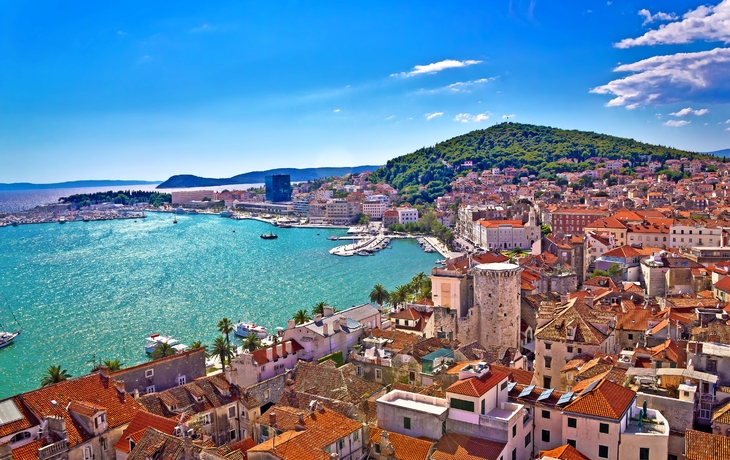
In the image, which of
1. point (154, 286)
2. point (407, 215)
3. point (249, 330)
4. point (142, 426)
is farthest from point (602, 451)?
point (407, 215)

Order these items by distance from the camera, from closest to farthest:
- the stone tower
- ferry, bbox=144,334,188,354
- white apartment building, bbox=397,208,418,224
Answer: the stone tower, ferry, bbox=144,334,188,354, white apartment building, bbox=397,208,418,224

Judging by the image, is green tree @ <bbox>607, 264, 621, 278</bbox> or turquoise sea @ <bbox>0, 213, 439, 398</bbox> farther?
turquoise sea @ <bbox>0, 213, 439, 398</bbox>

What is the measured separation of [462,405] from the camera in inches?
494

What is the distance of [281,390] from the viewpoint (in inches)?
678

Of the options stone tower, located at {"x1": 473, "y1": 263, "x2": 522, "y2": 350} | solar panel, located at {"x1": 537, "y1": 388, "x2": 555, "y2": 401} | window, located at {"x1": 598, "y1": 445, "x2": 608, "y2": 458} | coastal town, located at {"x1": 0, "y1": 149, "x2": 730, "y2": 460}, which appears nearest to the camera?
window, located at {"x1": 598, "y1": 445, "x2": 608, "y2": 458}

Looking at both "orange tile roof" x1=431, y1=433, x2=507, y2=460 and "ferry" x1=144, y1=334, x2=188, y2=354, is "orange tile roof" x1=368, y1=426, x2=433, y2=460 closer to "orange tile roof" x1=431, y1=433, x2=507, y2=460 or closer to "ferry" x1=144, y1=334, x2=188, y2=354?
"orange tile roof" x1=431, y1=433, x2=507, y2=460

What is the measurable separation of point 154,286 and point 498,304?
47043 mm

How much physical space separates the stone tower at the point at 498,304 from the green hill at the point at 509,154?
116m

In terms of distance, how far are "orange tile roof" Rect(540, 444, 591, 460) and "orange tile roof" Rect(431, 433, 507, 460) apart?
97 cm

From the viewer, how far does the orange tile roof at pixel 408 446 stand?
39.0ft

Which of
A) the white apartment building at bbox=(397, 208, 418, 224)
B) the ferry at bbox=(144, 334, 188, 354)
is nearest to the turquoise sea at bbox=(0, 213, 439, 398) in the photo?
the ferry at bbox=(144, 334, 188, 354)

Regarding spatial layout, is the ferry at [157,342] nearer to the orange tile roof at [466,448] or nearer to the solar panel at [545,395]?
the orange tile roof at [466,448]

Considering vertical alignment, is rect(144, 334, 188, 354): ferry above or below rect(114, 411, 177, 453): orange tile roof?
below

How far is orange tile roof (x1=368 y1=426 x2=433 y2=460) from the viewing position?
1188 cm
